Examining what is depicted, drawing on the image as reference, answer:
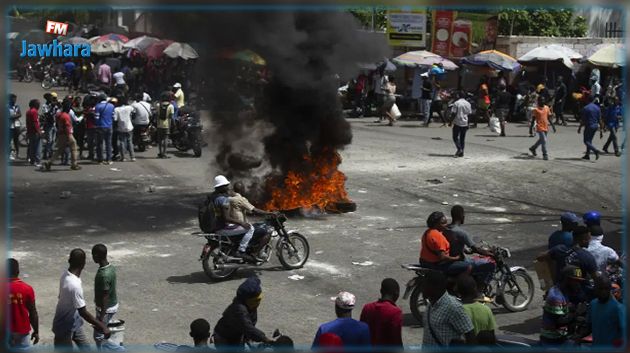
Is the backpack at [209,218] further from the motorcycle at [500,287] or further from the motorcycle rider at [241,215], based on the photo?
the motorcycle at [500,287]

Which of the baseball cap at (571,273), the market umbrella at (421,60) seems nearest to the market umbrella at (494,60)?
the market umbrella at (421,60)

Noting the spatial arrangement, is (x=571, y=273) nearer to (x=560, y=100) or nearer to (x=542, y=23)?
(x=560, y=100)

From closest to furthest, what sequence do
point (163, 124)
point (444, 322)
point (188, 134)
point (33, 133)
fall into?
point (444, 322) < point (33, 133) < point (163, 124) < point (188, 134)

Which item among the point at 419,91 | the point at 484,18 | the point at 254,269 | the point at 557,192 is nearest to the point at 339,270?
the point at 254,269

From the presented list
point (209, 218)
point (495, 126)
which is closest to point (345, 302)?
point (209, 218)

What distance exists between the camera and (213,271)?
35.0 feet

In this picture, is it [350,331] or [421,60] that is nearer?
[350,331]

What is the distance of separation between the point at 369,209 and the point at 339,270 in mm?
3646

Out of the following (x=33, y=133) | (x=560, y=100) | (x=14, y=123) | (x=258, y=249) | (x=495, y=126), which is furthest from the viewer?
(x=560, y=100)

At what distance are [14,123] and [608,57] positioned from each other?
1925 centimetres

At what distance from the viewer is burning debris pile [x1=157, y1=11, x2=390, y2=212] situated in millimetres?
13594

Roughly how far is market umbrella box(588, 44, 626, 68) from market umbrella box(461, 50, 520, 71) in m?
2.57

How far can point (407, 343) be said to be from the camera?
8.64 m

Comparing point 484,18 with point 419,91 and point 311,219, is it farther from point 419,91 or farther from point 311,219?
point 311,219
